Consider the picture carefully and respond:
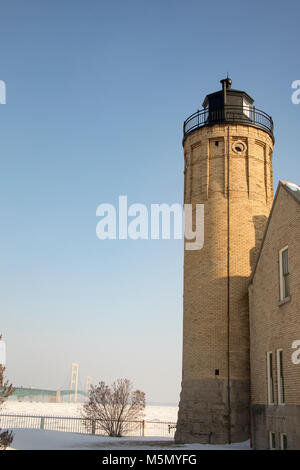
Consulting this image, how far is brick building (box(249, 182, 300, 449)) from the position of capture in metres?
17.4

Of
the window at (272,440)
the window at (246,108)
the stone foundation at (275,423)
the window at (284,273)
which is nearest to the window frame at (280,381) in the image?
the stone foundation at (275,423)

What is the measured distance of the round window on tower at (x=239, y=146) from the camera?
27641 mm

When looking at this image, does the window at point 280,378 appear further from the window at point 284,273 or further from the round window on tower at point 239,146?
the round window on tower at point 239,146

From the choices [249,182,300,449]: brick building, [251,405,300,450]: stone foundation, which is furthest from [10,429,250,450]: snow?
[249,182,300,449]: brick building

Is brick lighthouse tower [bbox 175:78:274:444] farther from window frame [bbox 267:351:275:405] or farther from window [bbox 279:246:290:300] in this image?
window [bbox 279:246:290:300]

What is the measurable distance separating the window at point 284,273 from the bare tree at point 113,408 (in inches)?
606

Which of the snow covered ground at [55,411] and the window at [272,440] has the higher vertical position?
the window at [272,440]

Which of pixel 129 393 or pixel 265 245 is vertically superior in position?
pixel 265 245

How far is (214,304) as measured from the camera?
25.2 meters

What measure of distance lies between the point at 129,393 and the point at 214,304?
10282 millimetres

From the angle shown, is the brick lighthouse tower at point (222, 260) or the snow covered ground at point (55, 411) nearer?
the brick lighthouse tower at point (222, 260)
